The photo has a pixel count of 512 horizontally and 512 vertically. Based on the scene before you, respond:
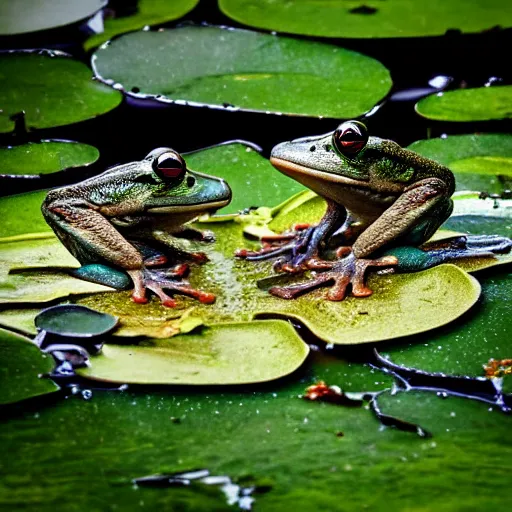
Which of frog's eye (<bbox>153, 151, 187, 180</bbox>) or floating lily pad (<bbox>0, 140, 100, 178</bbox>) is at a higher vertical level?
frog's eye (<bbox>153, 151, 187, 180</bbox>)

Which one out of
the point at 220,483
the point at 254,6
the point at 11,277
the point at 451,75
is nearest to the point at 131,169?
the point at 11,277

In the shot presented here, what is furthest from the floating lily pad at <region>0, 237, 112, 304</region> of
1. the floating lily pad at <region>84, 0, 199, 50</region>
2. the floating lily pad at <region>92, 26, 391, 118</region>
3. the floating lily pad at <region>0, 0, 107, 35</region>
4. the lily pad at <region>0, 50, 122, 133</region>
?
the floating lily pad at <region>0, 0, 107, 35</region>

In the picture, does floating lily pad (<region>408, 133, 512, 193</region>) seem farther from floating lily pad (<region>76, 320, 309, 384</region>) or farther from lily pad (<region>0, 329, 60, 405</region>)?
lily pad (<region>0, 329, 60, 405</region>)

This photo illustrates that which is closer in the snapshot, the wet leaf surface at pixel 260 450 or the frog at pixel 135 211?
the wet leaf surface at pixel 260 450

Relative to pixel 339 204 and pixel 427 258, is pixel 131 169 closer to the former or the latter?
pixel 339 204

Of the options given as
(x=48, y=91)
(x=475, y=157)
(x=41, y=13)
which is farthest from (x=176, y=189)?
(x=41, y=13)

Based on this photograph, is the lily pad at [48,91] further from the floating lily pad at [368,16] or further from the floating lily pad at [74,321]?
the floating lily pad at [74,321]

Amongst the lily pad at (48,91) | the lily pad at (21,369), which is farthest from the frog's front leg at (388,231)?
the lily pad at (48,91)
